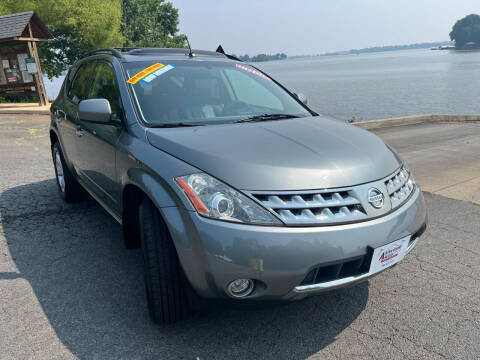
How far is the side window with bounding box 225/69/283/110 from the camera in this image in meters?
3.43

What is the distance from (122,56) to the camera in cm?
330

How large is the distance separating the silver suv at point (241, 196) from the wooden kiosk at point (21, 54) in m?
14.4

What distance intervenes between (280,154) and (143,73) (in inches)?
57.5

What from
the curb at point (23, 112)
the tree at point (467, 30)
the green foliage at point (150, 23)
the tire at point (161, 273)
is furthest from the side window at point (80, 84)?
the tree at point (467, 30)

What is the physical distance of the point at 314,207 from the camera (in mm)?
1966

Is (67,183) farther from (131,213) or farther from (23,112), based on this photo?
(23,112)

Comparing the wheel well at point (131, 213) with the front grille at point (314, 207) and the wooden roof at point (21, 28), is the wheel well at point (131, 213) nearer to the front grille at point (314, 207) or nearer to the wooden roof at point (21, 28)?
the front grille at point (314, 207)

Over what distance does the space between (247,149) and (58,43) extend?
33175 millimetres

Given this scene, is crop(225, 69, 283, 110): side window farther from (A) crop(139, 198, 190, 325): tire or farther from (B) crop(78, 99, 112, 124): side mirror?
(A) crop(139, 198, 190, 325): tire

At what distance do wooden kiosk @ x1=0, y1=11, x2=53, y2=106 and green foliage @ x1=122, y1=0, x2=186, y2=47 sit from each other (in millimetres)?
24987

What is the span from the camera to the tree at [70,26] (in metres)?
27.4

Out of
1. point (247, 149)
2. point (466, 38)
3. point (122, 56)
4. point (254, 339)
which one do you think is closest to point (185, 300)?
point (254, 339)

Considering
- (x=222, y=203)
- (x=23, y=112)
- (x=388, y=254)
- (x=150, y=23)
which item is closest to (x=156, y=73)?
(x=222, y=203)

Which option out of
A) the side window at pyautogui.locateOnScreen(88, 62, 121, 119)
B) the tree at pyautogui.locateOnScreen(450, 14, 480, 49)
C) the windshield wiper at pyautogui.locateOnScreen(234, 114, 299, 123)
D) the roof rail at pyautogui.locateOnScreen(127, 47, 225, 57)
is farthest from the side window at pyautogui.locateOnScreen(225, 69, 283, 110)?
the tree at pyautogui.locateOnScreen(450, 14, 480, 49)
